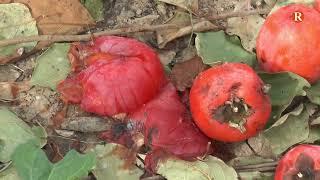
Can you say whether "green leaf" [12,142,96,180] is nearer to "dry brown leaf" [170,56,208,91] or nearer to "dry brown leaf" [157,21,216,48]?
"dry brown leaf" [170,56,208,91]

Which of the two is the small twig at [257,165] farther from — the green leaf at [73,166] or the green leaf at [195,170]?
the green leaf at [73,166]

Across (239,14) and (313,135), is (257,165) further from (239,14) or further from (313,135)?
(239,14)

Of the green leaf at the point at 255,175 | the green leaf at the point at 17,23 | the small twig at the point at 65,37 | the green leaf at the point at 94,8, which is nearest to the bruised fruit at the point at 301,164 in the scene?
the green leaf at the point at 255,175

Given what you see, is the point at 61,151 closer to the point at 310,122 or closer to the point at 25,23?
the point at 25,23

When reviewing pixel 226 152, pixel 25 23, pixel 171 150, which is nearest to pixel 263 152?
pixel 226 152

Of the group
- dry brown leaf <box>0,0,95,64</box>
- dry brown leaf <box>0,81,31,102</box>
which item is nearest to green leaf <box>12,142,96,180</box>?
dry brown leaf <box>0,81,31,102</box>

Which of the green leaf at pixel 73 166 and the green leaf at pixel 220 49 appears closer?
the green leaf at pixel 73 166

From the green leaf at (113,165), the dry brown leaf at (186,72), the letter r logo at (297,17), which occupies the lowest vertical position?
A: the green leaf at (113,165)

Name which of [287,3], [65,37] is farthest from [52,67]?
[287,3]
